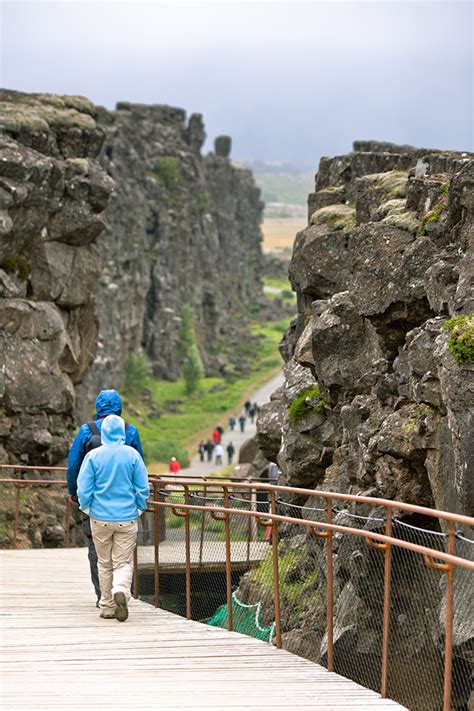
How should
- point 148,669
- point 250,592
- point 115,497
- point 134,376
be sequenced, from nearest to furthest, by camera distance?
point 148,669, point 115,497, point 250,592, point 134,376

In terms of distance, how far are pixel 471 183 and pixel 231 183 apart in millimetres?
130860

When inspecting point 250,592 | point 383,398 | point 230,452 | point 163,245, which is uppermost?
point 163,245

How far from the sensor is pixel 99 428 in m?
12.6

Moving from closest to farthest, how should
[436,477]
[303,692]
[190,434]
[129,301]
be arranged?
1. [303,692]
2. [436,477]
3. [190,434]
4. [129,301]

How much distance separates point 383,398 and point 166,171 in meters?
89.3

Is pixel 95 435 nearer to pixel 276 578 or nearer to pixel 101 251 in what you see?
pixel 276 578

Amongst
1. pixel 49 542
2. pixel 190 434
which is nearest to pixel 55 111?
pixel 49 542

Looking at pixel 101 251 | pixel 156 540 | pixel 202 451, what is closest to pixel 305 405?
pixel 156 540

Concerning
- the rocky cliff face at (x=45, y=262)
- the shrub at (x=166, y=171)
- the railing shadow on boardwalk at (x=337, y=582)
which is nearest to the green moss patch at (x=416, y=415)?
the railing shadow on boardwalk at (x=337, y=582)

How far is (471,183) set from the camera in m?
15.1

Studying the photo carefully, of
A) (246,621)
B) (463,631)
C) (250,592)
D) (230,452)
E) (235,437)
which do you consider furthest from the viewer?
(235,437)

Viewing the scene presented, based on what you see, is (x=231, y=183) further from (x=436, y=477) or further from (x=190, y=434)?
(x=436, y=477)

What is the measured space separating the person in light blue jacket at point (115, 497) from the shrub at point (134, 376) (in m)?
73.5

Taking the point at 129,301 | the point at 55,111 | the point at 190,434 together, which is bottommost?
the point at 190,434
